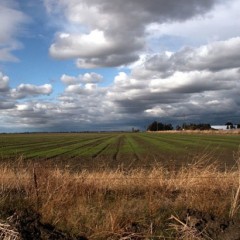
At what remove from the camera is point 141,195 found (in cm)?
1278

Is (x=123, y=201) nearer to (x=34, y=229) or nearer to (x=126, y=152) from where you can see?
(x=34, y=229)

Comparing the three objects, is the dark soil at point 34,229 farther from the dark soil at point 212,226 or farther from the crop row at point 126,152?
the crop row at point 126,152

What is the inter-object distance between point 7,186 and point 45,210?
9.26 feet

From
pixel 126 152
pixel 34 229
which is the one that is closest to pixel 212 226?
pixel 34 229

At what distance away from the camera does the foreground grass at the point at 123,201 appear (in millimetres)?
9516

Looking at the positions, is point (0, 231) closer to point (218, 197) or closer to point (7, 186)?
point (7, 186)

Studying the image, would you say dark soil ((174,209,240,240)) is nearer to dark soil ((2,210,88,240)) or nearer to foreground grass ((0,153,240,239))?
foreground grass ((0,153,240,239))

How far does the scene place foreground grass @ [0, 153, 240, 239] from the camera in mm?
9516

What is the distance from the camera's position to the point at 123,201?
11500mm

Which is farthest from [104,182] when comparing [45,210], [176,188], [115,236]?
[115,236]

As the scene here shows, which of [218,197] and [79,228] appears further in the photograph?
[218,197]

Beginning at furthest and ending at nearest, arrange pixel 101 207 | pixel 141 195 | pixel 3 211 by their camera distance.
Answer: pixel 141 195
pixel 101 207
pixel 3 211

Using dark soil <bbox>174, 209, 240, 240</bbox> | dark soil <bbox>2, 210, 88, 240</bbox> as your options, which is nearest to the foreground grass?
dark soil <bbox>174, 209, 240, 240</bbox>

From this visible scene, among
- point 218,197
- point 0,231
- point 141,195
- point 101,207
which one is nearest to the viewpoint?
point 0,231
